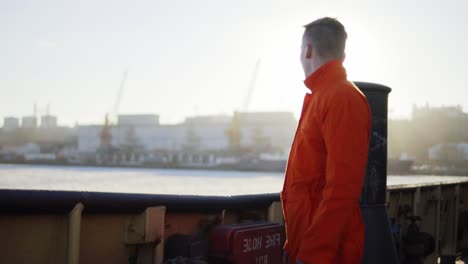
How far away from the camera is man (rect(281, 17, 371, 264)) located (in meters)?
1.98

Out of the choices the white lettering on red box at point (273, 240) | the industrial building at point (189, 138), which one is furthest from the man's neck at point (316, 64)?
the industrial building at point (189, 138)

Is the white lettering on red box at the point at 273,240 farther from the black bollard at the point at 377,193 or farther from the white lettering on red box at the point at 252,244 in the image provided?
the black bollard at the point at 377,193

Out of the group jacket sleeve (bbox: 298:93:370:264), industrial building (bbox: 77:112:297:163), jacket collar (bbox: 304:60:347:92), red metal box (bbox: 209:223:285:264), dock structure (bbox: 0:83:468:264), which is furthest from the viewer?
industrial building (bbox: 77:112:297:163)

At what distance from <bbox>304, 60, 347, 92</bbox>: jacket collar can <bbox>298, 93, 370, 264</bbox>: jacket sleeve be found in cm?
19

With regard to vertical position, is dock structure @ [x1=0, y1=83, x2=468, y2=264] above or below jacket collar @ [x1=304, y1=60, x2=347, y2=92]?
below

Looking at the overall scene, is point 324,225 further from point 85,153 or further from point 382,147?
point 85,153

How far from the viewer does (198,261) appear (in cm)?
313

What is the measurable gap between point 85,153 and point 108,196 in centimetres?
9721

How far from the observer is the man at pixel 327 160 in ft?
6.49

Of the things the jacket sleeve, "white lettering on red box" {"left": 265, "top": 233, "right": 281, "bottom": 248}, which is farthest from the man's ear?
"white lettering on red box" {"left": 265, "top": 233, "right": 281, "bottom": 248}

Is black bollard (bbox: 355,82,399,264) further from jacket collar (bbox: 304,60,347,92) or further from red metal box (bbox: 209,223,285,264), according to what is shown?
jacket collar (bbox: 304,60,347,92)

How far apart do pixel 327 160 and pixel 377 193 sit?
1375mm

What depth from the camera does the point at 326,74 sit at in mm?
2201

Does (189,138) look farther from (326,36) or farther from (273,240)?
(326,36)
